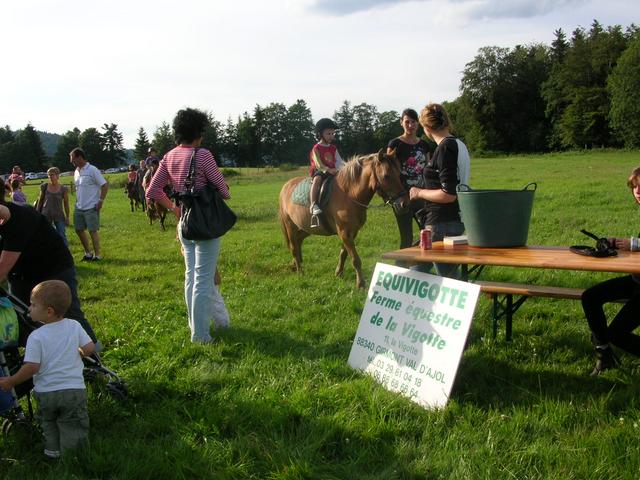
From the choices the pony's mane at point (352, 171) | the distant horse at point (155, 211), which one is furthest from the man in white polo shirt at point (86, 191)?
the pony's mane at point (352, 171)

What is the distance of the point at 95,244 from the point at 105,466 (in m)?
8.92

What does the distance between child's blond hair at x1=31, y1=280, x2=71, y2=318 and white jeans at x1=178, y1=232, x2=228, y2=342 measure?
1.78 meters

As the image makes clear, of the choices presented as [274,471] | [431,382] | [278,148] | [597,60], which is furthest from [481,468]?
[278,148]

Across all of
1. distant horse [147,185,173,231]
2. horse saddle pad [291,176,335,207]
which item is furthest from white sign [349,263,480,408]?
distant horse [147,185,173,231]

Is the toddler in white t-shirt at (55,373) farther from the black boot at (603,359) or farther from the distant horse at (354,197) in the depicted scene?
the distant horse at (354,197)

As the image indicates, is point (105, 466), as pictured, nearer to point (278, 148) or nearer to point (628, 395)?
point (628, 395)

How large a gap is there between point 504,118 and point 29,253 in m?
86.1

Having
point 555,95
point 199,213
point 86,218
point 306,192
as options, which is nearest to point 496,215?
point 199,213

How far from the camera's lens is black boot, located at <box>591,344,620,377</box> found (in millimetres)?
4133

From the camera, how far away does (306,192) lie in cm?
870

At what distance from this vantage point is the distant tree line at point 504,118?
70250 millimetres

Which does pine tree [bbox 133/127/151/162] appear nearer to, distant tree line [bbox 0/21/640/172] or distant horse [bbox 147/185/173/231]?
distant tree line [bbox 0/21/640/172]

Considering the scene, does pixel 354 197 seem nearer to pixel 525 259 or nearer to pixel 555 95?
pixel 525 259

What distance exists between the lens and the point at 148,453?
3322 millimetres
